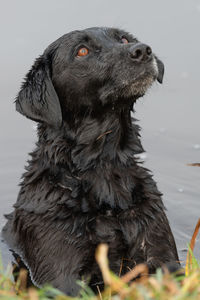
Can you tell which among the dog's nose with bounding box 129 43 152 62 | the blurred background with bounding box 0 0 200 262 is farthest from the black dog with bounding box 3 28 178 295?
the blurred background with bounding box 0 0 200 262

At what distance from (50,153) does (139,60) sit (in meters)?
→ 1.04

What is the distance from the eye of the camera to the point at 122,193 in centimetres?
464

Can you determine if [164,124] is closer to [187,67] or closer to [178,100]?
[178,100]

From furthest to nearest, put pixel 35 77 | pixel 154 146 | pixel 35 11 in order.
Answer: pixel 35 11, pixel 154 146, pixel 35 77

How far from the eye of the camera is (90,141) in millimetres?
4688

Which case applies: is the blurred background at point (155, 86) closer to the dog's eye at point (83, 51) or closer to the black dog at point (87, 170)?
the black dog at point (87, 170)

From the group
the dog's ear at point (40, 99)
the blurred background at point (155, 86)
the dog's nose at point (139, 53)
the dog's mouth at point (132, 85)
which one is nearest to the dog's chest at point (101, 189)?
the dog's ear at point (40, 99)

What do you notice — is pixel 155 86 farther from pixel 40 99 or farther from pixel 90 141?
pixel 40 99

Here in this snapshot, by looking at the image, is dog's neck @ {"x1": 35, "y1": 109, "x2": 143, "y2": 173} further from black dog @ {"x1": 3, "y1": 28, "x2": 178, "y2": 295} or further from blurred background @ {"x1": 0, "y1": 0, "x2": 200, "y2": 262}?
blurred background @ {"x1": 0, "y1": 0, "x2": 200, "y2": 262}

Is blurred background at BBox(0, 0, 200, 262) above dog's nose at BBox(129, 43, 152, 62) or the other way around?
the other way around

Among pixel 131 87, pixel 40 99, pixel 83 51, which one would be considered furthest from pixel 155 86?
pixel 40 99

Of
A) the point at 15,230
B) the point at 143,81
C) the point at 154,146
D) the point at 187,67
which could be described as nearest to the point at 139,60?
the point at 143,81

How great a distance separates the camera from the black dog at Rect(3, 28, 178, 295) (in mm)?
4406

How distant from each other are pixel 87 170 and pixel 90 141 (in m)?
0.24
